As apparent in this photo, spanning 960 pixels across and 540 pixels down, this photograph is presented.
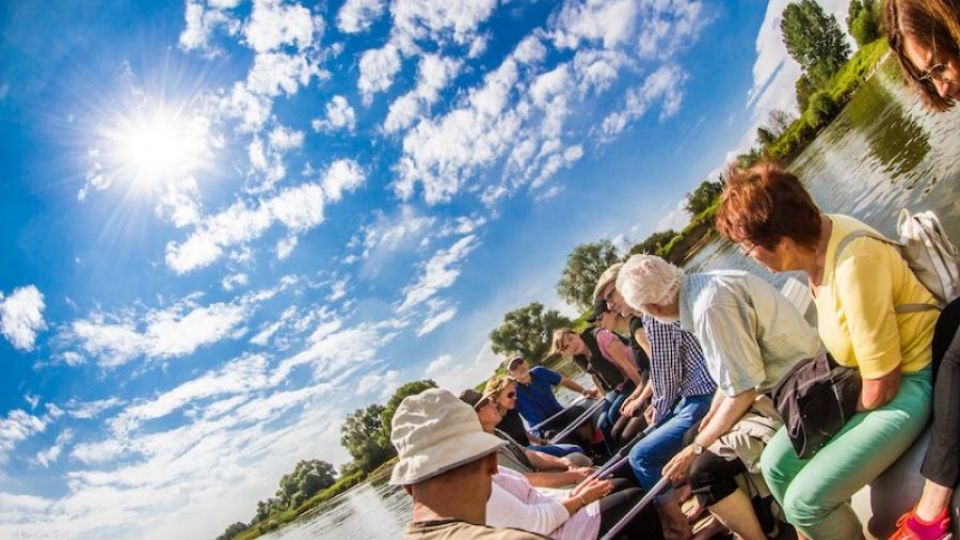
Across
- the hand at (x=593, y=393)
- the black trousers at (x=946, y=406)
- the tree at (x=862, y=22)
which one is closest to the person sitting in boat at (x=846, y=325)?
the black trousers at (x=946, y=406)

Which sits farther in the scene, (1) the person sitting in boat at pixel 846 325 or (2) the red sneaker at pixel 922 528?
(1) the person sitting in boat at pixel 846 325

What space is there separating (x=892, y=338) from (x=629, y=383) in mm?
4512

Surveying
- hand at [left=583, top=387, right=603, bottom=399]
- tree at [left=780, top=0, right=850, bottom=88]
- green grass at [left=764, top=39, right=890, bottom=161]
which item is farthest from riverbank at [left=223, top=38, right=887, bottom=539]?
hand at [left=583, top=387, right=603, bottom=399]

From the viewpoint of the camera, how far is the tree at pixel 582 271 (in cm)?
8275

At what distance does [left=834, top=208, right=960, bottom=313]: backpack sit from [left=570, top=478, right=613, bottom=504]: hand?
2221mm

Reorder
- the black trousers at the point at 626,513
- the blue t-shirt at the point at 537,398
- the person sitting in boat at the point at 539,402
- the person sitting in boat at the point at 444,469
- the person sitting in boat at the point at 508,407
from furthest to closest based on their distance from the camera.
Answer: the blue t-shirt at the point at 537,398, the person sitting in boat at the point at 539,402, the person sitting in boat at the point at 508,407, the black trousers at the point at 626,513, the person sitting in boat at the point at 444,469

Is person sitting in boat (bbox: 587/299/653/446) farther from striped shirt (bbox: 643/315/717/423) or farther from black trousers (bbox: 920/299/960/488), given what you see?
black trousers (bbox: 920/299/960/488)

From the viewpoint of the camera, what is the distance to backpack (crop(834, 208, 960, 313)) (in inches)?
72.4

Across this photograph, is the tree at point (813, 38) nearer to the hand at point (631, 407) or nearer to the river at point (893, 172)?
the river at point (893, 172)

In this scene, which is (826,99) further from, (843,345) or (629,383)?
(843,345)

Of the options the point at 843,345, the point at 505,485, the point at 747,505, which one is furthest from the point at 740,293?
the point at 505,485

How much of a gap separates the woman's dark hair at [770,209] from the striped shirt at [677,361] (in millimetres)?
1370

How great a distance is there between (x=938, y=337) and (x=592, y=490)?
2303 mm

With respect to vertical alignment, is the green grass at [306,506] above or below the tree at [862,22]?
below
